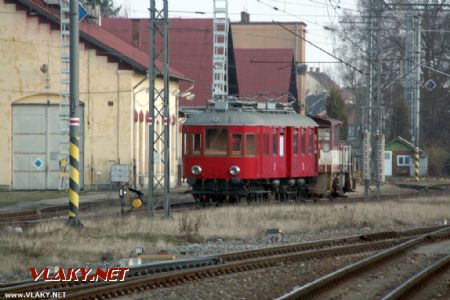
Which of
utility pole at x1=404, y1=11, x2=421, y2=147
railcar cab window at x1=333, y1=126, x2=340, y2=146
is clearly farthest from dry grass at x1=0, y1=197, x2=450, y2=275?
utility pole at x1=404, y1=11, x2=421, y2=147

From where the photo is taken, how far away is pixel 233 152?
3083 cm

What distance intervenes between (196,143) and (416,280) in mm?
17758

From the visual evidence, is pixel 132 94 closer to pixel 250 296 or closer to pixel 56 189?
pixel 56 189

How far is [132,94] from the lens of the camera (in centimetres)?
4444

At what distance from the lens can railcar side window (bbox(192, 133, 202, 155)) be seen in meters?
31.2

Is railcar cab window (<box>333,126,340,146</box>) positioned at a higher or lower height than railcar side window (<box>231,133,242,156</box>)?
higher

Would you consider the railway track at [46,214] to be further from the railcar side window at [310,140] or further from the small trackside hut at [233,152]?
the railcar side window at [310,140]

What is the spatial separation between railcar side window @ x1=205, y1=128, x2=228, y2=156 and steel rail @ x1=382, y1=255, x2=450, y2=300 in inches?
552

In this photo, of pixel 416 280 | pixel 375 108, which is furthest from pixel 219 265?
pixel 375 108

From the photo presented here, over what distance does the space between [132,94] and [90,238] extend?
25.2m

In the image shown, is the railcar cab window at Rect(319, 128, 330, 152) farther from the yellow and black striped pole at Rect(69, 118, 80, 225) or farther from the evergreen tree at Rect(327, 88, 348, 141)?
the evergreen tree at Rect(327, 88, 348, 141)

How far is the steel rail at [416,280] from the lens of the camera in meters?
12.6

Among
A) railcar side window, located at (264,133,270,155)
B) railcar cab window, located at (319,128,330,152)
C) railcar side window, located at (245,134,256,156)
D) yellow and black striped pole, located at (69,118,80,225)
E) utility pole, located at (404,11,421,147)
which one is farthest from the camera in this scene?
utility pole, located at (404,11,421,147)

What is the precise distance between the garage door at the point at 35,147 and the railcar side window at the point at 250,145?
14735 millimetres
